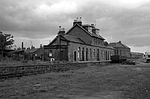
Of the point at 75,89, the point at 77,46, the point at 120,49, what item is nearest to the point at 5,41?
the point at 77,46

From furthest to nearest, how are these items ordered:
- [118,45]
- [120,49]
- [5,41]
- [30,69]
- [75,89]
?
[118,45] → [120,49] → [5,41] → [30,69] → [75,89]

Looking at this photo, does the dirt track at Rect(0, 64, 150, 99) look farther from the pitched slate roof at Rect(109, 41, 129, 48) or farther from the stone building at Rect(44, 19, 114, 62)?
the pitched slate roof at Rect(109, 41, 129, 48)

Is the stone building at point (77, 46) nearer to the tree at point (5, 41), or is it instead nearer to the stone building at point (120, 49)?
the tree at point (5, 41)

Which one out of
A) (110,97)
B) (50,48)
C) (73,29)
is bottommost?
(110,97)

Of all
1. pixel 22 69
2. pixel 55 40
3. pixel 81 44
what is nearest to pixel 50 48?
pixel 55 40

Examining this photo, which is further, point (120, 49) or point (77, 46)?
point (120, 49)

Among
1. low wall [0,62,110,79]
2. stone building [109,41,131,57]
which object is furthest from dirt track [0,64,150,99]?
stone building [109,41,131,57]

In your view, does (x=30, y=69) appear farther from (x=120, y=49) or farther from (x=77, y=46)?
(x=120, y=49)

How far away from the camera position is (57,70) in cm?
2970

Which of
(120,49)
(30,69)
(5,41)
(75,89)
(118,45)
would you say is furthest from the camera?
(118,45)

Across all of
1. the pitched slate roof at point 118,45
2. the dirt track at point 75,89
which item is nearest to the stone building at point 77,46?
the dirt track at point 75,89

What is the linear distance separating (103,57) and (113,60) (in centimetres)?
696

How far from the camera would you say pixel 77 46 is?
159 ft

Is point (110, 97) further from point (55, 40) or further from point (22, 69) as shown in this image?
point (55, 40)
